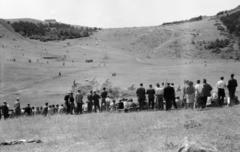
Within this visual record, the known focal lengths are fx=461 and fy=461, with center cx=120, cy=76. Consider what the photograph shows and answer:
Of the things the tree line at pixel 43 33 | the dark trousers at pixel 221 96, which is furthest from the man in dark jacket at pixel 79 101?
the tree line at pixel 43 33

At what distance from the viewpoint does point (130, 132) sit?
18469 mm

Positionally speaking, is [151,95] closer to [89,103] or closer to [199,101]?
[199,101]

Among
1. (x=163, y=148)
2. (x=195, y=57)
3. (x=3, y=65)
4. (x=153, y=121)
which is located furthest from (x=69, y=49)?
(x=163, y=148)

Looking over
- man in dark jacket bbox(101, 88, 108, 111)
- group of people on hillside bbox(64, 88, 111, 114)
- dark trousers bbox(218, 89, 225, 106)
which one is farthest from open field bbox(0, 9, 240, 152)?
man in dark jacket bbox(101, 88, 108, 111)

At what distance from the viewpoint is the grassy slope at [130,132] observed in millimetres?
14844

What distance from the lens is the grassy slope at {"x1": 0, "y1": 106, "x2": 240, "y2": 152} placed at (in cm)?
1484

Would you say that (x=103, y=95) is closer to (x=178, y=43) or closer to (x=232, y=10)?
(x=178, y=43)

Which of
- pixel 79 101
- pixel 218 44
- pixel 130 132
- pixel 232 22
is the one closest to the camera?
pixel 130 132

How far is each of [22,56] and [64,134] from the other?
6443 cm

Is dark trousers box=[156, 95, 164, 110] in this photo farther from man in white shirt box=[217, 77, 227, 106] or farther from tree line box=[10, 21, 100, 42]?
tree line box=[10, 21, 100, 42]

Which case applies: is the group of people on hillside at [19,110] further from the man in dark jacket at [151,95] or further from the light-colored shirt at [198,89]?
the light-colored shirt at [198,89]

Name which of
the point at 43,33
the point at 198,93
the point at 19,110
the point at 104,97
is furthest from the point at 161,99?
the point at 43,33

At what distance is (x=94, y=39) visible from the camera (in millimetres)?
127688

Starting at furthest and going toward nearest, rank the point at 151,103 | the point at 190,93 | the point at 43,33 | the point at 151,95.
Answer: the point at 43,33
the point at 151,103
the point at 151,95
the point at 190,93
